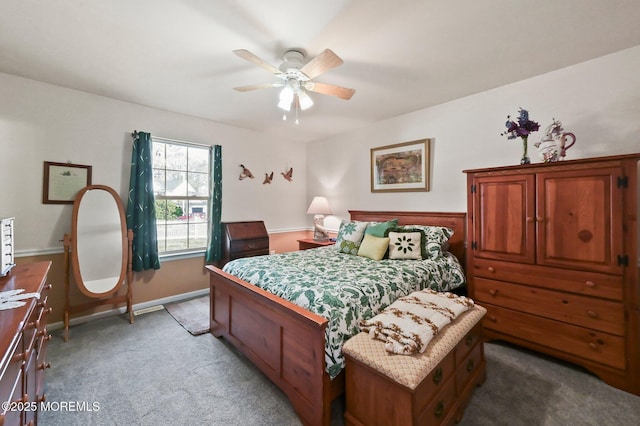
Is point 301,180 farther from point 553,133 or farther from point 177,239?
point 553,133

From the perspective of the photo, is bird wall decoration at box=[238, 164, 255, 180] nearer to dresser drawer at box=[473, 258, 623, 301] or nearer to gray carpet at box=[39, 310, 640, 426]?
gray carpet at box=[39, 310, 640, 426]

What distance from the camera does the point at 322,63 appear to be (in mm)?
1871

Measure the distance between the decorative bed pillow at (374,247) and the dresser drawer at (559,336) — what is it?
3.47ft

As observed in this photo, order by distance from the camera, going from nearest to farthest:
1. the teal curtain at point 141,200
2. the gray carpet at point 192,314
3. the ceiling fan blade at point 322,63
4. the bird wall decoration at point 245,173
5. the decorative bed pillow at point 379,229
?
the ceiling fan blade at point 322,63
the gray carpet at point 192,314
the decorative bed pillow at point 379,229
the teal curtain at point 141,200
the bird wall decoration at point 245,173

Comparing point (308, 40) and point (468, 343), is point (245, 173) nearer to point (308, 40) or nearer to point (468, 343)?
point (308, 40)

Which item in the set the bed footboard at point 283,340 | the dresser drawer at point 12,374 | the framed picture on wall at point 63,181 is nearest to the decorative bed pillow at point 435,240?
the bed footboard at point 283,340

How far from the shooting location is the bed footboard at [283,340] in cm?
146

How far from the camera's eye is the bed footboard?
4.78ft

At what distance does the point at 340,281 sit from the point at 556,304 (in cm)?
175

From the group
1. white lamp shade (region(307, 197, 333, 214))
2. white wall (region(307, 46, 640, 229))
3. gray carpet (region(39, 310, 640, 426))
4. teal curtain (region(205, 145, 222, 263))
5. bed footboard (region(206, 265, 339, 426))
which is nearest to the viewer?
bed footboard (region(206, 265, 339, 426))

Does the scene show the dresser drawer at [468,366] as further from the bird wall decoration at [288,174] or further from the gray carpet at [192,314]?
the bird wall decoration at [288,174]

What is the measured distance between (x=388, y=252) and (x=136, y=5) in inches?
110

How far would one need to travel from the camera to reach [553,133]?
87.1 inches

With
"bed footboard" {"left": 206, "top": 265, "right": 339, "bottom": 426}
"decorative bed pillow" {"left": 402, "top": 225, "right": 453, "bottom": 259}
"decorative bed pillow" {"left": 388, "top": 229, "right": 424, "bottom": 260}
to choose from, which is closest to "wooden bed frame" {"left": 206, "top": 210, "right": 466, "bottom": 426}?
"bed footboard" {"left": 206, "top": 265, "right": 339, "bottom": 426}
